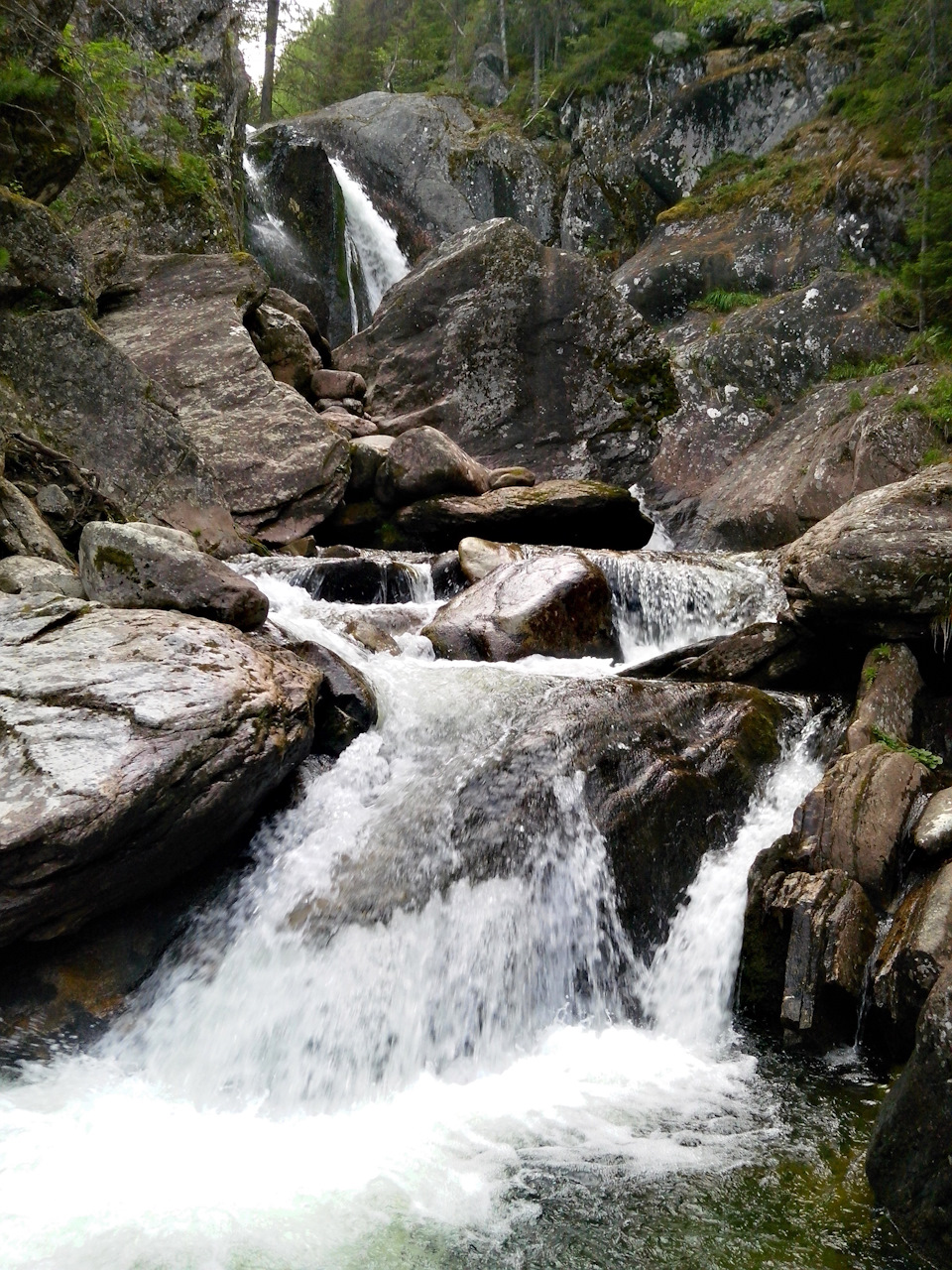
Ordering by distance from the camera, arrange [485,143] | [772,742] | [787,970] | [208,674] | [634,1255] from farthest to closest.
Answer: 1. [485,143]
2. [772,742]
3. [208,674]
4. [787,970]
5. [634,1255]

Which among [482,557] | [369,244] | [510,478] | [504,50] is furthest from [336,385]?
[504,50]

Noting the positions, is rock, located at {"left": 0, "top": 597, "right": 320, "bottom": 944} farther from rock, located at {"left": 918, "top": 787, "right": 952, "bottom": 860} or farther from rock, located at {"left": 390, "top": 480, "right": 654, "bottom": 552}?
rock, located at {"left": 390, "top": 480, "right": 654, "bottom": 552}

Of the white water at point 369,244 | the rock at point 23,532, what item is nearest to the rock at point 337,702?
the rock at point 23,532

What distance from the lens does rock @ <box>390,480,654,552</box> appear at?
36.2ft

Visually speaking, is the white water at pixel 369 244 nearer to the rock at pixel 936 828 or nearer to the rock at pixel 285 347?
the rock at pixel 285 347

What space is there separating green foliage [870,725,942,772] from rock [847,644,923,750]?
12 mm

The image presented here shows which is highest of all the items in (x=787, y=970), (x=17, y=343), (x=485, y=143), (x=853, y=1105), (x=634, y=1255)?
(x=485, y=143)

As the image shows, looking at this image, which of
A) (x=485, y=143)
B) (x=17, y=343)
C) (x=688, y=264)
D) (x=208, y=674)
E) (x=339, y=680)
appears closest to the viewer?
(x=208, y=674)

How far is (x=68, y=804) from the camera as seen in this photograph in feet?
12.9

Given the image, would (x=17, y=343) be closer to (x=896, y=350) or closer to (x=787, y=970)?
(x=787, y=970)

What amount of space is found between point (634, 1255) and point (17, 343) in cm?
937

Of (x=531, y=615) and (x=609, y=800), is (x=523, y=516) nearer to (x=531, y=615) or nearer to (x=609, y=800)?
(x=531, y=615)

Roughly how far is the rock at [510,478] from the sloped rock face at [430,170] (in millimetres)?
12317

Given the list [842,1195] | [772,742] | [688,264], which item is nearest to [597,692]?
[772,742]
